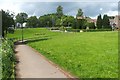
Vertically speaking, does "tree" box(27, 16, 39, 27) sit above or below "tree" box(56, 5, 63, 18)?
below

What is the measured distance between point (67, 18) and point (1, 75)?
461ft

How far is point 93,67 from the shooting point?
1844 centimetres

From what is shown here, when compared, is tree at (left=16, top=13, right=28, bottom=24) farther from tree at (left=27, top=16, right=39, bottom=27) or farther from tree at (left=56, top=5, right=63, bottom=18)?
tree at (left=56, top=5, right=63, bottom=18)

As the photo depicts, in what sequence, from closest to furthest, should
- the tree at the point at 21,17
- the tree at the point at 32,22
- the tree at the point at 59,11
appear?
the tree at the point at 21,17, the tree at the point at 32,22, the tree at the point at 59,11

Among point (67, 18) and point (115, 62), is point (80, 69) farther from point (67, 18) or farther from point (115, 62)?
point (67, 18)

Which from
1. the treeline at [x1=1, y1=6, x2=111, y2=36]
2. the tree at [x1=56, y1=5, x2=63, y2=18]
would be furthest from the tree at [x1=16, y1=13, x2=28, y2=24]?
the tree at [x1=56, y1=5, x2=63, y2=18]

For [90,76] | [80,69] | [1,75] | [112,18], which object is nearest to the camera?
[1,75]

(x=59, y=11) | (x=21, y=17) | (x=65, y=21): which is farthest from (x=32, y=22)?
(x=21, y=17)

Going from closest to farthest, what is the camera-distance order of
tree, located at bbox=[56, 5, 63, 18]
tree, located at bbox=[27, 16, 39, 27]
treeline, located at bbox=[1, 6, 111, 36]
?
treeline, located at bbox=[1, 6, 111, 36] < tree, located at bbox=[27, 16, 39, 27] < tree, located at bbox=[56, 5, 63, 18]

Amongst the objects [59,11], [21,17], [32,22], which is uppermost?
[59,11]

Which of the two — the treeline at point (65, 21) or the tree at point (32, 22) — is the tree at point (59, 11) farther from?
the tree at point (32, 22)

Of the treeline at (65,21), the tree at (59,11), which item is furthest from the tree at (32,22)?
the tree at (59,11)

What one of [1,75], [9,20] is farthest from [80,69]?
[9,20]

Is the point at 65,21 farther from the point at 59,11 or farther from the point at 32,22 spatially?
the point at 59,11
